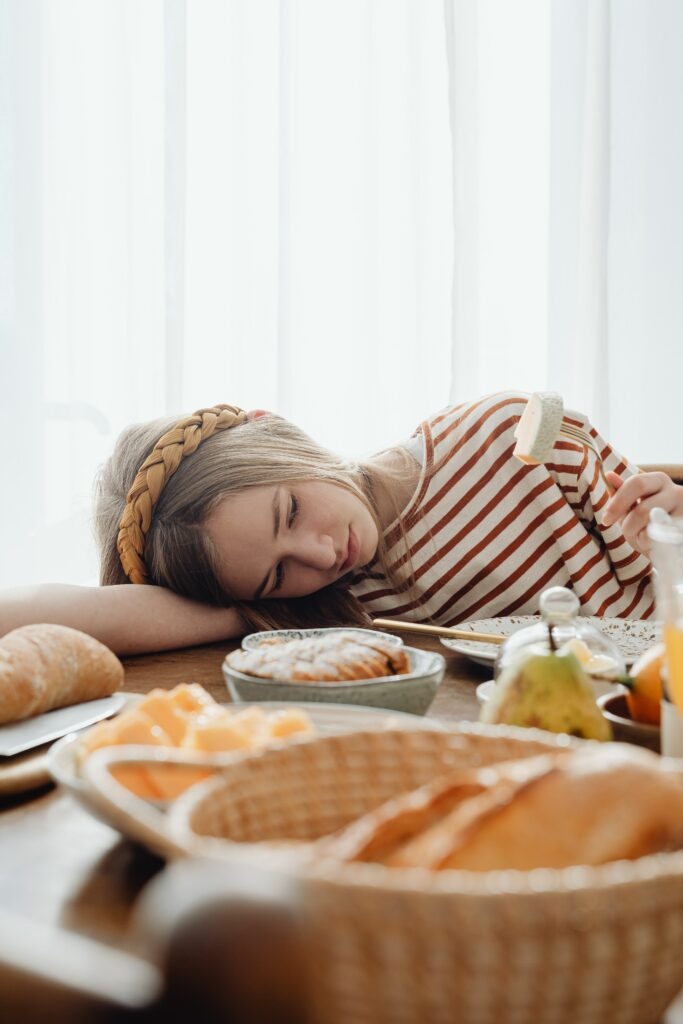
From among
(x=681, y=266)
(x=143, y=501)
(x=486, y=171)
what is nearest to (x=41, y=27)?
(x=486, y=171)

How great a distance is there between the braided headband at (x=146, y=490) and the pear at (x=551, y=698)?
35.3 inches

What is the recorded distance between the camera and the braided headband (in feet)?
4.82

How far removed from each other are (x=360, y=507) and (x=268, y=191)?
5.15 feet

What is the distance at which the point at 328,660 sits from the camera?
0.80 metres

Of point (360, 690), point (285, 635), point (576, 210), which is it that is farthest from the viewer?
point (576, 210)

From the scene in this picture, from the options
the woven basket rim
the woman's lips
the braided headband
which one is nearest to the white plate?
the woman's lips

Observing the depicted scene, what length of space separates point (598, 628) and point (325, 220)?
1.98 metres

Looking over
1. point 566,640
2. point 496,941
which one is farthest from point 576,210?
point 496,941

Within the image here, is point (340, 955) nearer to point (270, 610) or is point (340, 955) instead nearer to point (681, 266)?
point (270, 610)

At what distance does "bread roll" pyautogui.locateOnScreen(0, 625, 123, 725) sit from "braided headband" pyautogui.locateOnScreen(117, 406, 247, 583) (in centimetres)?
57

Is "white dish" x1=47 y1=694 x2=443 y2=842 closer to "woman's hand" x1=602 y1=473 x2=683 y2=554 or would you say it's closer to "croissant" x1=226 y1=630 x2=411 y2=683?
"croissant" x1=226 y1=630 x2=411 y2=683

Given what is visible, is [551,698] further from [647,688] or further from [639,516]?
[639,516]

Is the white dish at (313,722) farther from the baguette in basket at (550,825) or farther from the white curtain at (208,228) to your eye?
the white curtain at (208,228)

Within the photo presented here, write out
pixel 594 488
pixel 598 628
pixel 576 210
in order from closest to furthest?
pixel 598 628 → pixel 594 488 → pixel 576 210
